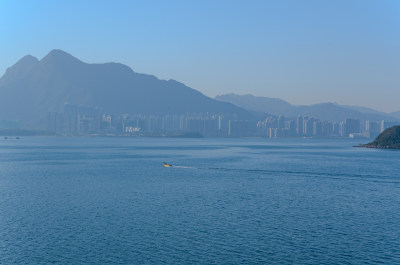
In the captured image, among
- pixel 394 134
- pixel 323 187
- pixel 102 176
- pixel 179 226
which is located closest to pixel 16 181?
pixel 102 176

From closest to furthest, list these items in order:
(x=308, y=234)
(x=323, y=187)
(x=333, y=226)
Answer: (x=308, y=234)
(x=333, y=226)
(x=323, y=187)

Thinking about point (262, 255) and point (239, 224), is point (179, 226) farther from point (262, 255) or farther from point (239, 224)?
point (262, 255)

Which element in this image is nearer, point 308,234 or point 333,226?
point 308,234

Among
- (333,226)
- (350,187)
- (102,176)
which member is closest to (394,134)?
(350,187)

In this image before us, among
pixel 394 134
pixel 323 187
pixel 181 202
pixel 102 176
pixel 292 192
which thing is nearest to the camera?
pixel 181 202

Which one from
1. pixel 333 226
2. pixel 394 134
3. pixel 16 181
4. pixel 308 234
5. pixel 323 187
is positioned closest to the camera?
pixel 308 234

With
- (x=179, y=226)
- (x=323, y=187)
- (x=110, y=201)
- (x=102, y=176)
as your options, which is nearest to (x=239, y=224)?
(x=179, y=226)

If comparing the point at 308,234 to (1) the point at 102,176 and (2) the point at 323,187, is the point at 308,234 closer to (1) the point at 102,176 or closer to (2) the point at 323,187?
(2) the point at 323,187

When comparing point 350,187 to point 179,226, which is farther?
point 350,187

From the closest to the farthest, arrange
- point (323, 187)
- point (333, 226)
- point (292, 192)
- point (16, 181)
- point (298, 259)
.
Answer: point (298, 259), point (333, 226), point (292, 192), point (323, 187), point (16, 181)

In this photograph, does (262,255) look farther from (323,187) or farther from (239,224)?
(323,187)
